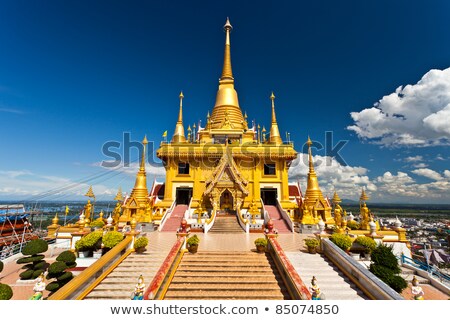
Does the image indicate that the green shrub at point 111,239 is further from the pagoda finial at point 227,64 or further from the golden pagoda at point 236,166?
the pagoda finial at point 227,64

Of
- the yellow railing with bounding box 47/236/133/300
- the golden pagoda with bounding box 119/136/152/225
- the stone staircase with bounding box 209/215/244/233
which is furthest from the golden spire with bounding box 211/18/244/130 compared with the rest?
the yellow railing with bounding box 47/236/133/300

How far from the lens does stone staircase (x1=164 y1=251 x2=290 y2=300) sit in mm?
8055

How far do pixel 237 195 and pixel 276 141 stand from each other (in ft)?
29.6

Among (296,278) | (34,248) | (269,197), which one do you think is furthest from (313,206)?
(34,248)

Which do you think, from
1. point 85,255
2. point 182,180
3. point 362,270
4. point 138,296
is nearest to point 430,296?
point 362,270

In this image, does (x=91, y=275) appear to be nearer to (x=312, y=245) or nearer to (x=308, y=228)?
(x=312, y=245)

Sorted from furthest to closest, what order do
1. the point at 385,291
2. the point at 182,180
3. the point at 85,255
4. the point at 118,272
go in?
the point at 182,180, the point at 85,255, the point at 118,272, the point at 385,291

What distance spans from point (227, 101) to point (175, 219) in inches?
655

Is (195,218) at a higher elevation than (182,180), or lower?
lower

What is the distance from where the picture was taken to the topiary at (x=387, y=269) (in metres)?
8.33

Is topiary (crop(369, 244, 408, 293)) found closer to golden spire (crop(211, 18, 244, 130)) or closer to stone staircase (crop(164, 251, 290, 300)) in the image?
stone staircase (crop(164, 251, 290, 300))

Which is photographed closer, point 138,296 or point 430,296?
point 138,296
